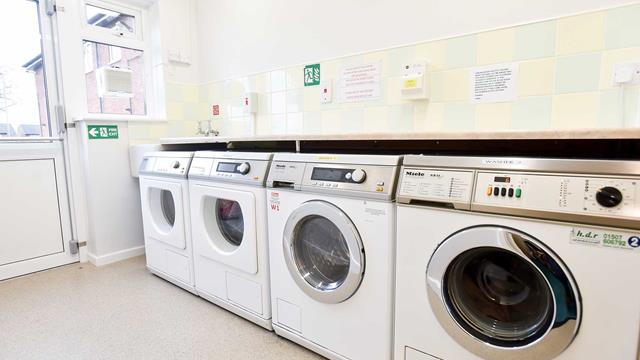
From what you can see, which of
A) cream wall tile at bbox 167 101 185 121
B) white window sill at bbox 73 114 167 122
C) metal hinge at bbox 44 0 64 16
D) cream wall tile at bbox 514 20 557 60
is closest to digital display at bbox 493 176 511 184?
cream wall tile at bbox 514 20 557 60

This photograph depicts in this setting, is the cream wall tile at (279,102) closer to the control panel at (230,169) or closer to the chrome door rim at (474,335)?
the control panel at (230,169)

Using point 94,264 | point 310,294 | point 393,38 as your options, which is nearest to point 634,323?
point 310,294

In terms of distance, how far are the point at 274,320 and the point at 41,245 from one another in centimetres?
207

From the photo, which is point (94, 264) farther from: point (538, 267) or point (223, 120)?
point (538, 267)

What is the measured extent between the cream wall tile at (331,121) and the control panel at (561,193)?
136 cm

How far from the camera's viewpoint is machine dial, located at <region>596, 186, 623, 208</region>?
0.83m

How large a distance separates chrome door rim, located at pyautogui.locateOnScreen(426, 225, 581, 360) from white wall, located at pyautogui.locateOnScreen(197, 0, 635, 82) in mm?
1192

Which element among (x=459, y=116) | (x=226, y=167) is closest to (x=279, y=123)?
(x=226, y=167)

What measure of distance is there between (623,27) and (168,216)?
2.67 meters

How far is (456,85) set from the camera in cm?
179

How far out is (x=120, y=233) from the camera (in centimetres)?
273

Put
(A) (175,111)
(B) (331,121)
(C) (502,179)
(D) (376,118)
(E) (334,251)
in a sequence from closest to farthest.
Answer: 1. (C) (502,179)
2. (E) (334,251)
3. (D) (376,118)
4. (B) (331,121)
5. (A) (175,111)

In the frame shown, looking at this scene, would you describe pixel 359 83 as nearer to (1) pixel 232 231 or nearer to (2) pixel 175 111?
(1) pixel 232 231

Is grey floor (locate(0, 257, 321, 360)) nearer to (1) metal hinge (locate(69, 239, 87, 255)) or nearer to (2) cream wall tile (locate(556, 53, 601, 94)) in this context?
(1) metal hinge (locate(69, 239, 87, 255))
